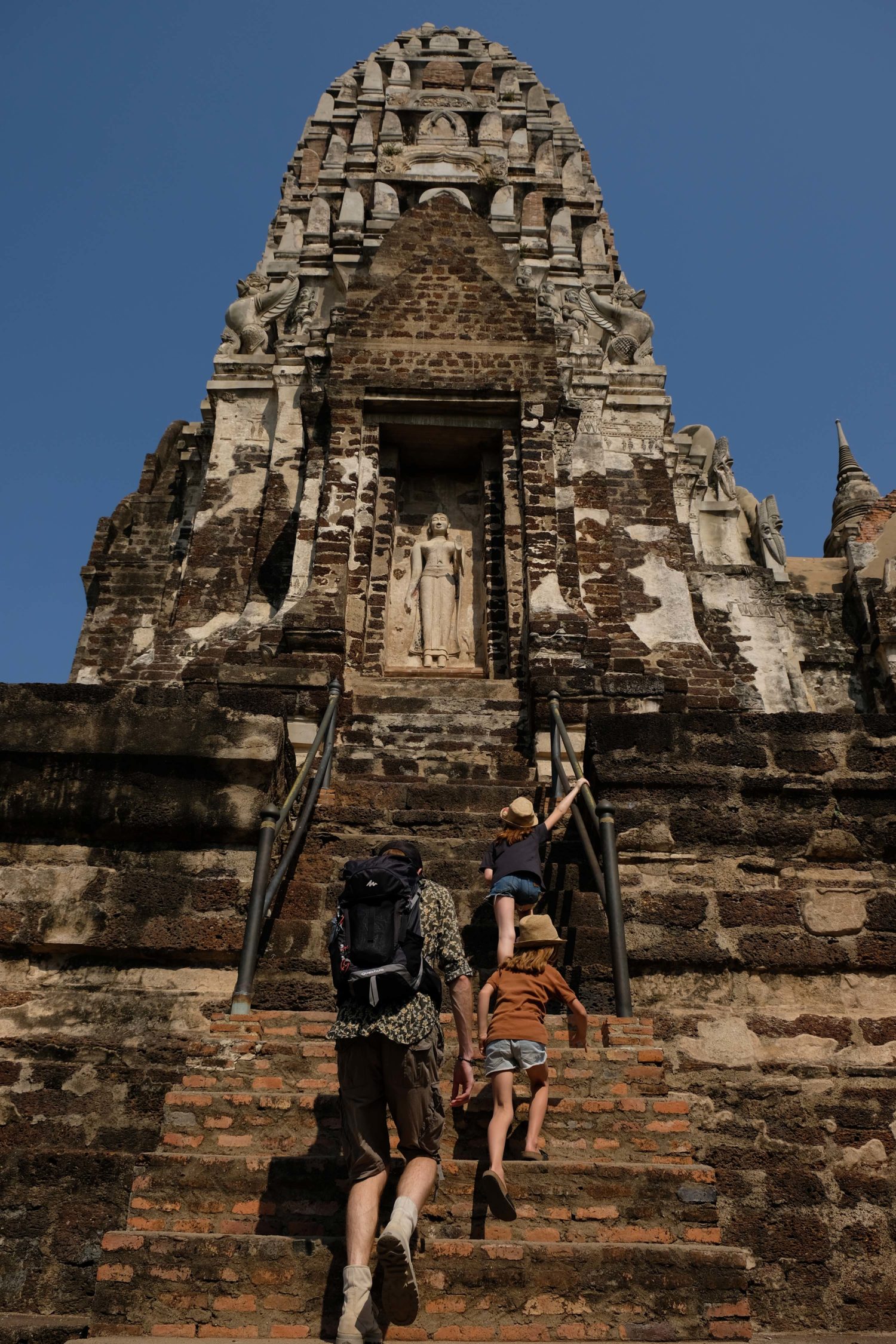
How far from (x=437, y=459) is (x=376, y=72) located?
11056 millimetres

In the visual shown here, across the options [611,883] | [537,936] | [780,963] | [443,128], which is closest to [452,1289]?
[537,936]

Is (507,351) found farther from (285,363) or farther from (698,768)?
(698,768)

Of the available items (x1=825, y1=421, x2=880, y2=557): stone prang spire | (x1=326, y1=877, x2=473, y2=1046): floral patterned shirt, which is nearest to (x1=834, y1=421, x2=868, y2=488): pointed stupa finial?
(x1=825, y1=421, x2=880, y2=557): stone prang spire

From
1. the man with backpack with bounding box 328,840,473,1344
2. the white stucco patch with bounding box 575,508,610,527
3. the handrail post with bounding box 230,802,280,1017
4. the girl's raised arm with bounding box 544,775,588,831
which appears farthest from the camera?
the white stucco patch with bounding box 575,508,610,527

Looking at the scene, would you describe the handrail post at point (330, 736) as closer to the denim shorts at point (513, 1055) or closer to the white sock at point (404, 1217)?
the denim shorts at point (513, 1055)

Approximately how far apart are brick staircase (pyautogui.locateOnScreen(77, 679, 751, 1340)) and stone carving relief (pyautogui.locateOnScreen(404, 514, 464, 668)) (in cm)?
636

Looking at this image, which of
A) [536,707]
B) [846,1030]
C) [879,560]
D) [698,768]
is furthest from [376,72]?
[846,1030]

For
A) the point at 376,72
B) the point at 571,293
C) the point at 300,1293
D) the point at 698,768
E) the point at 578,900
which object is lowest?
the point at 300,1293

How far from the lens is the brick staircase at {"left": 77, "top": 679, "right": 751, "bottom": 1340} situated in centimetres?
347

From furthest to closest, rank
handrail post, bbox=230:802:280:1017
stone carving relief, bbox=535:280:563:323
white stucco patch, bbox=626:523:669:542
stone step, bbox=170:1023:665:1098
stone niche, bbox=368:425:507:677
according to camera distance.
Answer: stone carving relief, bbox=535:280:563:323
white stucco patch, bbox=626:523:669:542
stone niche, bbox=368:425:507:677
handrail post, bbox=230:802:280:1017
stone step, bbox=170:1023:665:1098

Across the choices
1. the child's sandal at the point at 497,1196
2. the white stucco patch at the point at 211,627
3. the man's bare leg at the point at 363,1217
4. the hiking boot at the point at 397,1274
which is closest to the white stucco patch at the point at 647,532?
the white stucco patch at the point at 211,627

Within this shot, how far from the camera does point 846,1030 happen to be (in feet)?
17.7

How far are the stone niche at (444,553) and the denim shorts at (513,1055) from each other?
6728mm

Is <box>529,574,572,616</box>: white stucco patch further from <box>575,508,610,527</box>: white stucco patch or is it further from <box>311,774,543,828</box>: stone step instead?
<box>311,774,543,828</box>: stone step
